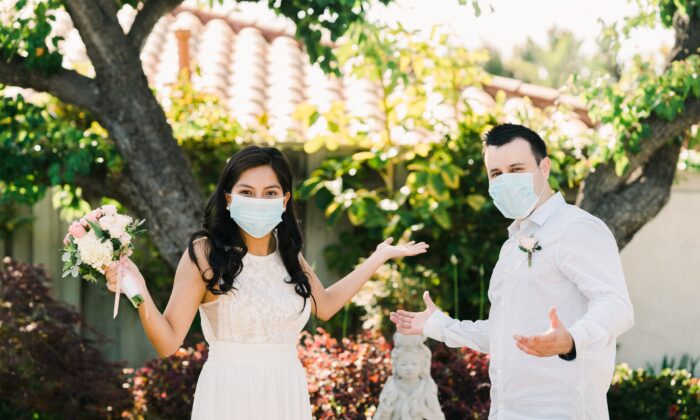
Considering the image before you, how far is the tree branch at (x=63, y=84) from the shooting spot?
695cm

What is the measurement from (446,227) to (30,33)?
3.48 metres

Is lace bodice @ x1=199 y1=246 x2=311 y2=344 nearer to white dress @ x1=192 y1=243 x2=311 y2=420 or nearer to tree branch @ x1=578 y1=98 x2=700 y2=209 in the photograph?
white dress @ x1=192 y1=243 x2=311 y2=420

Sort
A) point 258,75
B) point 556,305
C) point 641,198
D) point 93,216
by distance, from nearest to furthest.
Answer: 1. point 556,305
2. point 93,216
3. point 641,198
4. point 258,75

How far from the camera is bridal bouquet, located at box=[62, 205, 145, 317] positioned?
3766mm

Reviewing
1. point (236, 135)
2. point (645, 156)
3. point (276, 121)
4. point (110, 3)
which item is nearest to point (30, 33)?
point (110, 3)

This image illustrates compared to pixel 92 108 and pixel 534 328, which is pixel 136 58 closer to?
pixel 92 108

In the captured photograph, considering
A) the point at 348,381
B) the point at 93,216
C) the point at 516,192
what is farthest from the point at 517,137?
the point at 348,381

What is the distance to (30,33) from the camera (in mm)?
6758

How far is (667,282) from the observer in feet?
31.7

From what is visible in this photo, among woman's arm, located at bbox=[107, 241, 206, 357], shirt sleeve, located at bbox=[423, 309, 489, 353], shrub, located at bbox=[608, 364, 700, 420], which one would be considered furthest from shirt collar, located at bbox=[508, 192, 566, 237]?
shrub, located at bbox=[608, 364, 700, 420]

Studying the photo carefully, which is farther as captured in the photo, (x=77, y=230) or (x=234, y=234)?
(x=234, y=234)

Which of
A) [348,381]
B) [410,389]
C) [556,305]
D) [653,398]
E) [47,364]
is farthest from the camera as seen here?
[47,364]

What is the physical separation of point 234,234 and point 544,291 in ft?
4.31

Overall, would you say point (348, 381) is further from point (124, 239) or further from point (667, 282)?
point (667, 282)
